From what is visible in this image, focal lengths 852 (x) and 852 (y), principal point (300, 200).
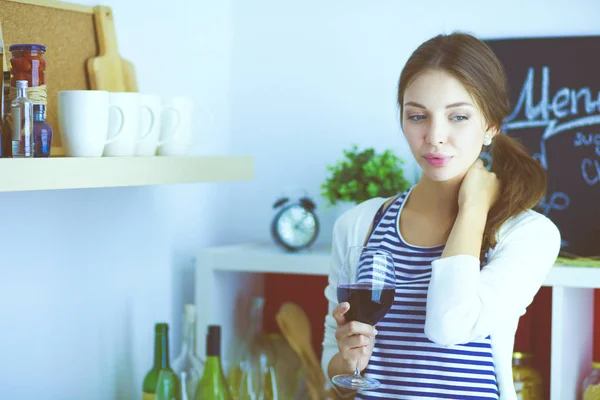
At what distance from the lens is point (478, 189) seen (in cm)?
147

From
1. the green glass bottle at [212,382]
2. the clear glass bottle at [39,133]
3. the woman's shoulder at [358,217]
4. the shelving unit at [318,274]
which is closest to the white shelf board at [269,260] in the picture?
the shelving unit at [318,274]

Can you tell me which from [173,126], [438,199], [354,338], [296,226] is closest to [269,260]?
[296,226]

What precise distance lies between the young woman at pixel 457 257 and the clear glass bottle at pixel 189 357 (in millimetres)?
497

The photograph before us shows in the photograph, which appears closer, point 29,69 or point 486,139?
point 29,69

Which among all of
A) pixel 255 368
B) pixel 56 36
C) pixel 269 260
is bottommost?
pixel 255 368

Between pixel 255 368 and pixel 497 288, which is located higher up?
pixel 497 288

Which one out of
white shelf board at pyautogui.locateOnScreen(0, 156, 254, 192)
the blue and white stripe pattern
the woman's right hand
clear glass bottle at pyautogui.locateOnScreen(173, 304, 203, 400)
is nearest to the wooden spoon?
clear glass bottle at pyautogui.locateOnScreen(173, 304, 203, 400)

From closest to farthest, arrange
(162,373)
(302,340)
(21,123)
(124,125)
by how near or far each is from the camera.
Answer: (21,123) → (124,125) → (162,373) → (302,340)

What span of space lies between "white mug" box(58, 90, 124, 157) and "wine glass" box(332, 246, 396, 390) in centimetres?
48

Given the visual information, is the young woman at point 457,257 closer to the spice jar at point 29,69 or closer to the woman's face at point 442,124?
the woman's face at point 442,124

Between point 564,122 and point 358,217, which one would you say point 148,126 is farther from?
point 564,122

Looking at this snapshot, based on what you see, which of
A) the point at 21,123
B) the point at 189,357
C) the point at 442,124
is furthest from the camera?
the point at 189,357

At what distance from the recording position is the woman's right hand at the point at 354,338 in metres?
1.34

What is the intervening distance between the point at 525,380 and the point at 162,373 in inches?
31.6
